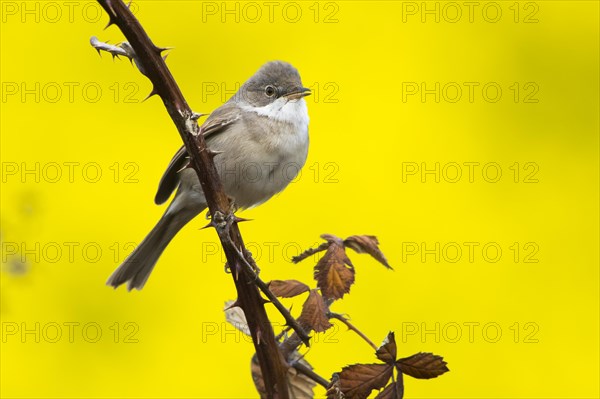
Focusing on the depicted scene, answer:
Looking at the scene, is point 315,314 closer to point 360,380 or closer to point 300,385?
point 360,380

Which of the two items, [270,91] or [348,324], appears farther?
[270,91]

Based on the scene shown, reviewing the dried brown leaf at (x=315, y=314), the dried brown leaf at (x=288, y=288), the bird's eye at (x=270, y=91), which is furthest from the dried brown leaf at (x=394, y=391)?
the bird's eye at (x=270, y=91)

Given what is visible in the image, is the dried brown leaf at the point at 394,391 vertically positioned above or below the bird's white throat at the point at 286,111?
below

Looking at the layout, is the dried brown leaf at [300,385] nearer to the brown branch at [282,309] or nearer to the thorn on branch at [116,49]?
the brown branch at [282,309]

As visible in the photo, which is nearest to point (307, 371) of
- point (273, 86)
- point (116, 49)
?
point (116, 49)

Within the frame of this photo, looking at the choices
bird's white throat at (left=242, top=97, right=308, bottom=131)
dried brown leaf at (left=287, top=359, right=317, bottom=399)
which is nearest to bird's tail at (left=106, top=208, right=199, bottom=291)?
bird's white throat at (left=242, top=97, right=308, bottom=131)

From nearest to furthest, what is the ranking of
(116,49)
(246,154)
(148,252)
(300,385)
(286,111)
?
(116,49), (300,385), (246,154), (286,111), (148,252)

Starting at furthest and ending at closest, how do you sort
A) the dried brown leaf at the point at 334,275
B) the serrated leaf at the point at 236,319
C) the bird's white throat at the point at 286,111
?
the bird's white throat at the point at 286,111, the serrated leaf at the point at 236,319, the dried brown leaf at the point at 334,275
